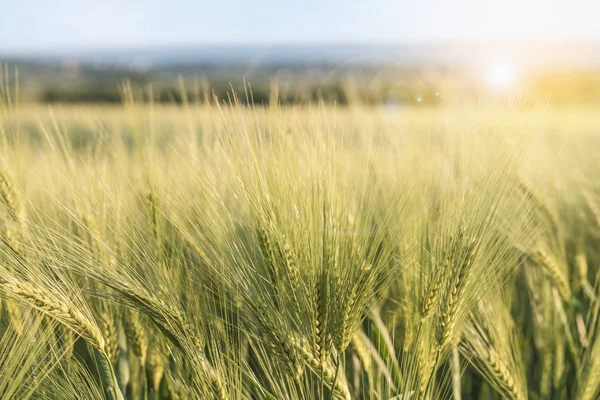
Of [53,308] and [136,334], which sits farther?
[136,334]

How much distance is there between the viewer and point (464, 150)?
105 centimetres

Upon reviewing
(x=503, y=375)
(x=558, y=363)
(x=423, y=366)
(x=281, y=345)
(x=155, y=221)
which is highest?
(x=155, y=221)

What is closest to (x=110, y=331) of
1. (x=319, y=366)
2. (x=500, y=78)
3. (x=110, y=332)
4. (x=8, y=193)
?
(x=110, y=332)

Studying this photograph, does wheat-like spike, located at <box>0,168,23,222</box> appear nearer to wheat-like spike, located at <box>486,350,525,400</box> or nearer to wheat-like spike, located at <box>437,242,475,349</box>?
wheat-like spike, located at <box>437,242,475,349</box>

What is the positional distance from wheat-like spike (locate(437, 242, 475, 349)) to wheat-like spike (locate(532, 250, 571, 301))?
623 millimetres

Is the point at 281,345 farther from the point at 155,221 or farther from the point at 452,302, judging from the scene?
the point at 155,221

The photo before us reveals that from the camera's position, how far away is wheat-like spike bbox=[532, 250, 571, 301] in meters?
1.54

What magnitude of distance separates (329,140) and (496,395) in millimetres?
944

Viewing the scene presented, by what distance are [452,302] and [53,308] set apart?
2.21ft

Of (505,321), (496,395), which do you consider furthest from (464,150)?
(496,395)

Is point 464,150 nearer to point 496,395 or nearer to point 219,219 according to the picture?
point 219,219

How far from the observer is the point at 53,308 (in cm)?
91

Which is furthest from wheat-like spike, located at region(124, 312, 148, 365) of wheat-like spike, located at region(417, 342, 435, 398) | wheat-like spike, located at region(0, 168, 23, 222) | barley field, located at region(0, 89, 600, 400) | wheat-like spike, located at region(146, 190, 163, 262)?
wheat-like spike, located at region(417, 342, 435, 398)

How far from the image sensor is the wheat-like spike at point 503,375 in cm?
124
